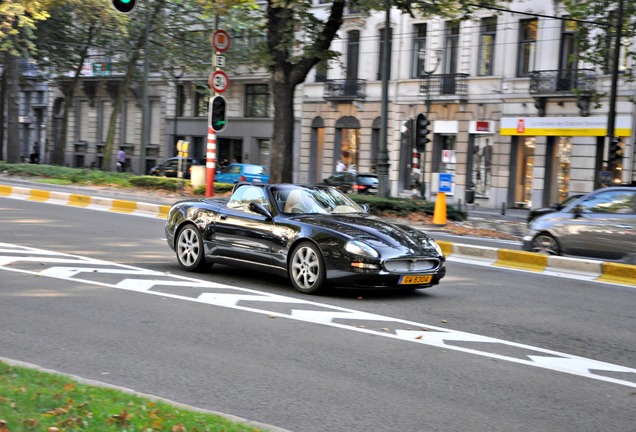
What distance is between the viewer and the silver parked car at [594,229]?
594 inches

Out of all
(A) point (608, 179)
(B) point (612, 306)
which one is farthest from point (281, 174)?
(B) point (612, 306)

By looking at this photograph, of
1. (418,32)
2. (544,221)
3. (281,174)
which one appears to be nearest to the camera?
(544,221)

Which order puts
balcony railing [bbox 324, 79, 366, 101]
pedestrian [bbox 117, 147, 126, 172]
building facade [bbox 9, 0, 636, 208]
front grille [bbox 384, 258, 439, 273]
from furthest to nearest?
pedestrian [bbox 117, 147, 126, 172] → balcony railing [bbox 324, 79, 366, 101] → building facade [bbox 9, 0, 636, 208] → front grille [bbox 384, 258, 439, 273]

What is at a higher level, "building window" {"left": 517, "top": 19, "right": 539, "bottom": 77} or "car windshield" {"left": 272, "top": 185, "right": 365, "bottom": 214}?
"building window" {"left": 517, "top": 19, "right": 539, "bottom": 77}

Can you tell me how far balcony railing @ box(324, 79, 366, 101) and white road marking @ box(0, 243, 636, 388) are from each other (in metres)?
31.5

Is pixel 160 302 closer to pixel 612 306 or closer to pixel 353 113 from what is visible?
pixel 612 306

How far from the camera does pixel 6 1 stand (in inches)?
1310

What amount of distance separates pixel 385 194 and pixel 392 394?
21.8 meters

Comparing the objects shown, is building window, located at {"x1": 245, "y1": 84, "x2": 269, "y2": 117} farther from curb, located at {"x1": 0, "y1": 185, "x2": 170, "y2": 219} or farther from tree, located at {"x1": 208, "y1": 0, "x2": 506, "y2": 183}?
curb, located at {"x1": 0, "y1": 185, "x2": 170, "y2": 219}

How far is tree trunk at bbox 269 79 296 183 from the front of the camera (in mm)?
26797

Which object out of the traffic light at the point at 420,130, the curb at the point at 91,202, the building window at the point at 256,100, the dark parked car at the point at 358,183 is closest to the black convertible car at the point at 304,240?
the curb at the point at 91,202

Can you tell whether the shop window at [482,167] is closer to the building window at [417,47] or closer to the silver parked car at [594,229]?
the building window at [417,47]

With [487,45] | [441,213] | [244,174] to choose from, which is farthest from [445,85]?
[441,213]

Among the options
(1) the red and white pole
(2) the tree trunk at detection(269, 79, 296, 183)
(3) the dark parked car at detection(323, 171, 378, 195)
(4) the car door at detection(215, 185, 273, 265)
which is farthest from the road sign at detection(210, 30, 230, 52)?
(3) the dark parked car at detection(323, 171, 378, 195)
